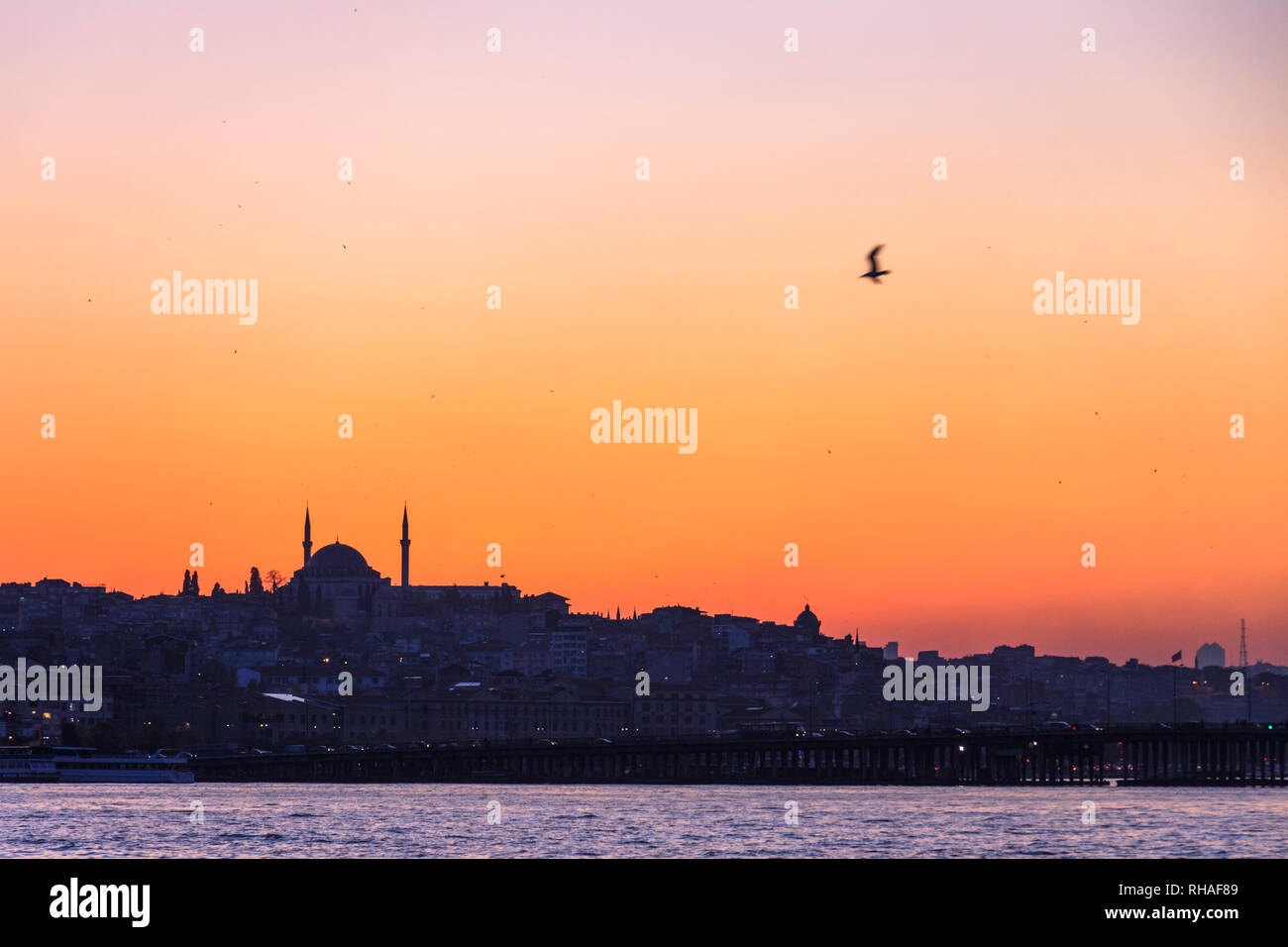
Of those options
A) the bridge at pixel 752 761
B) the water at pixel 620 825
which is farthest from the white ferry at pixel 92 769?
the water at pixel 620 825

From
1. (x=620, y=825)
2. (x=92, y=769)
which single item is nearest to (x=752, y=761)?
(x=92, y=769)

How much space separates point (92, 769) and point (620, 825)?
66202mm

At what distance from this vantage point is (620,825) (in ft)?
197

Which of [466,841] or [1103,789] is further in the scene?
[1103,789]

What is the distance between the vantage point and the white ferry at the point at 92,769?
113938mm

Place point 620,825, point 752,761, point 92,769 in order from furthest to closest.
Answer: point 752,761, point 92,769, point 620,825

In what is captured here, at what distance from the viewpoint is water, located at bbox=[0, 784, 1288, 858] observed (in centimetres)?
4731

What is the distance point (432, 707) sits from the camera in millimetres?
168875

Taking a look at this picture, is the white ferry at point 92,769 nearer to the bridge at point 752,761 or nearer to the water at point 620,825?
the bridge at point 752,761

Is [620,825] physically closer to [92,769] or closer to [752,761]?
[92,769]
